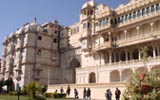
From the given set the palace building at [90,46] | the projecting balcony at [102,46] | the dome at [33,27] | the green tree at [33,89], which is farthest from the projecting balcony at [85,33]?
the green tree at [33,89]

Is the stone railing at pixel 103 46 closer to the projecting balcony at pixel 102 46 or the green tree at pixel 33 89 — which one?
the projecting balcony at pixel 102 46

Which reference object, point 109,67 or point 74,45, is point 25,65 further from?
point 109,67

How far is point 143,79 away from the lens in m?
14.1

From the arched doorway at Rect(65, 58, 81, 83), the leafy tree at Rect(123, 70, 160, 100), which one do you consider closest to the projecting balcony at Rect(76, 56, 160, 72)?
the arched doorway at Rect(65, 58, 81, 83)

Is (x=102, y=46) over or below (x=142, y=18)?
below

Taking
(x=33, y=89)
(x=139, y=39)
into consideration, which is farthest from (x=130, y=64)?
(x=33, y=89)

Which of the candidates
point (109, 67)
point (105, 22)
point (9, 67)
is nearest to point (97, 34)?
point (105, 22)

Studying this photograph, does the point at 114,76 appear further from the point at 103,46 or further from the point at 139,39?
the point at 139,39

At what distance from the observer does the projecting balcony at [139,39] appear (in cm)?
4771

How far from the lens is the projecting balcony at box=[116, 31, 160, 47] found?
1878 inches

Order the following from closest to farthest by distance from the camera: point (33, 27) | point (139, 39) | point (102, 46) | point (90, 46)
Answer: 1. point (139, 39)
2. point (102, 46)
3. point (90, 46)
4. point (33, 27)

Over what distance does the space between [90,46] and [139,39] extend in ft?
55.4

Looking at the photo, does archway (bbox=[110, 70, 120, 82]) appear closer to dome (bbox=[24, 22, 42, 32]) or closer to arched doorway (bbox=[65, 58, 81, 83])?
arched doorway (bbox=[65, 58, 81, 83])

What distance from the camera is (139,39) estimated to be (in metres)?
50.0
